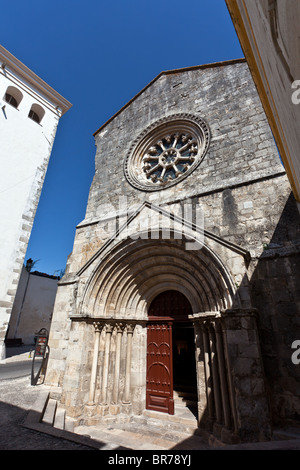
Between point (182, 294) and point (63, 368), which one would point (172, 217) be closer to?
point (182, 294)

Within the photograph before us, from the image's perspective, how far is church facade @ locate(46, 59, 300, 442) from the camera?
12.4 ft

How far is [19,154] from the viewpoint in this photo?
10.6 metres

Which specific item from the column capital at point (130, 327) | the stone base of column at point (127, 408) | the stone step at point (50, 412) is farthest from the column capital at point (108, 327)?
the stone step at point (50, 412)

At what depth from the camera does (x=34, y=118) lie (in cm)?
1302

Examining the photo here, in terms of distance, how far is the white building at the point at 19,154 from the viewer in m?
9.12

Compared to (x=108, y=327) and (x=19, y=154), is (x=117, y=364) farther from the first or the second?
(x=19, y=154)

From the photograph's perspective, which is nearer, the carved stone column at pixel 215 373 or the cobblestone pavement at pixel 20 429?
the cobblestone pavement at pixel 20 429


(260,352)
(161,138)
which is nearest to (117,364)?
(260,352)

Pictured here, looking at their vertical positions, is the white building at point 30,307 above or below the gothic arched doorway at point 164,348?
above

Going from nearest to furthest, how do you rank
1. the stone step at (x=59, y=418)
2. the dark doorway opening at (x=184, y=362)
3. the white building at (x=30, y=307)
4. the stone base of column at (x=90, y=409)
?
1. the stone step at (x=59, y=418)
2. the stone base of column at (x=90, y=409)
3. the dark doorway opening at (x=184, y=362)
4. the white building at (x=30, y=307)

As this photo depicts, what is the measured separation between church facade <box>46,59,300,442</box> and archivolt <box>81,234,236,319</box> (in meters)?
0.03

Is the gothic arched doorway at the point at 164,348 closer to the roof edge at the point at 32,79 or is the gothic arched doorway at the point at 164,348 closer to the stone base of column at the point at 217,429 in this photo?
the stone base of column at the point at 217,429

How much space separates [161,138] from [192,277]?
4.78 metres
